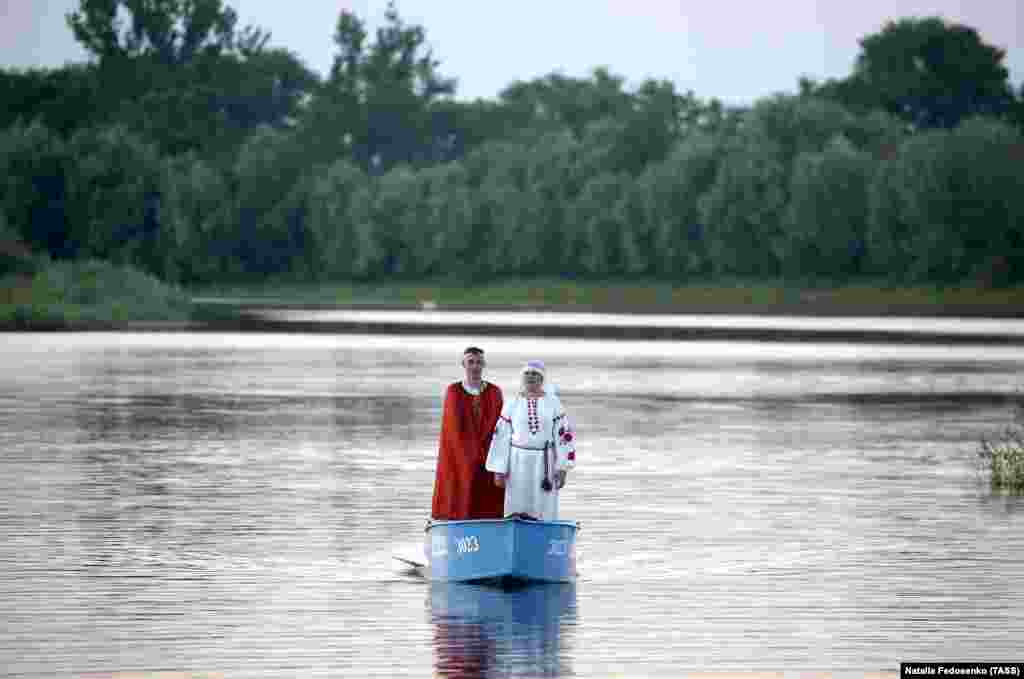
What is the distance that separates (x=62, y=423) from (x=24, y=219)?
117m

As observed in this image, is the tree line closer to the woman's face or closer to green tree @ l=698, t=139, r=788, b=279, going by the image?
green tree @ l=698, t=139, r=788, b=279

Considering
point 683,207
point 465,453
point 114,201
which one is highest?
point 114,201

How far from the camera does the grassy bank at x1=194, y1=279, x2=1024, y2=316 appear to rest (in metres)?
125

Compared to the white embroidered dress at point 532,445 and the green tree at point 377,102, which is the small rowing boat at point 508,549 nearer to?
the white embroidered dress at point 532,445

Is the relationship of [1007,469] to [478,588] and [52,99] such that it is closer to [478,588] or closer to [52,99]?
[478,588]

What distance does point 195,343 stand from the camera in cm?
7569

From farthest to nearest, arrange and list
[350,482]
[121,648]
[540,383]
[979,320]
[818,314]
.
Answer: [818,314], [979,320], [350,482], [540,383], [121,648]

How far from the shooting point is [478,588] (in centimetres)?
1792

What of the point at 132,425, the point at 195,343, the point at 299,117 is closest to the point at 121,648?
the point at 132,425

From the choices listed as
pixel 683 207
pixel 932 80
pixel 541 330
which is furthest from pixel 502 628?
pixel 932 80

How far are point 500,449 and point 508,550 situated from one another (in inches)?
32.4

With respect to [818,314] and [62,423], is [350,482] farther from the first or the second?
[818,314]

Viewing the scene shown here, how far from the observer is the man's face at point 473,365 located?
703 inches

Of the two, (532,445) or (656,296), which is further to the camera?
(656,296)
